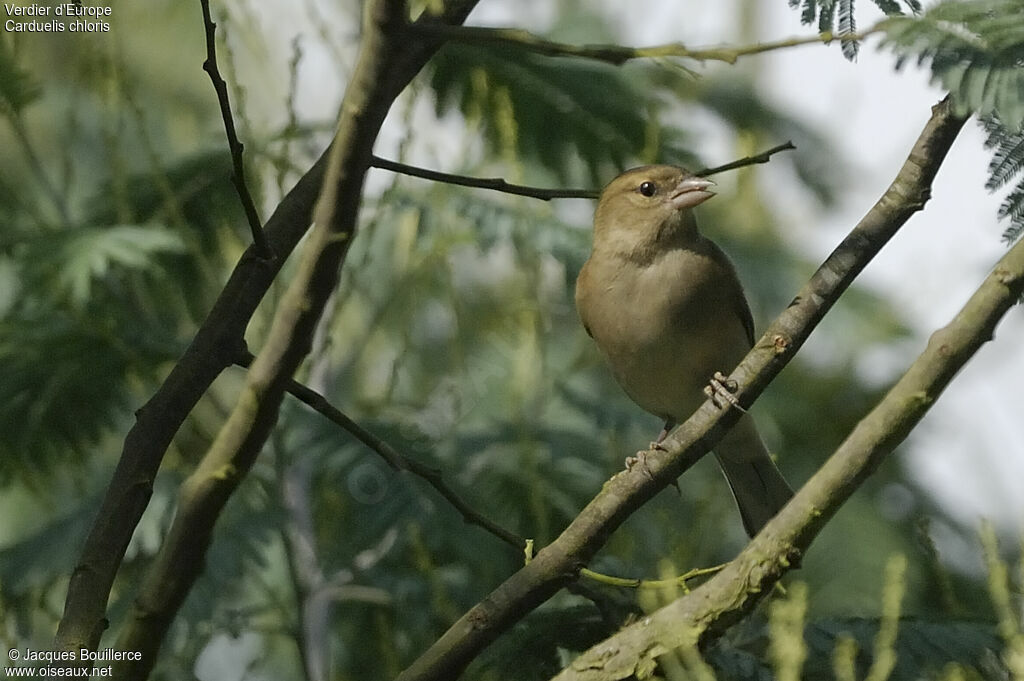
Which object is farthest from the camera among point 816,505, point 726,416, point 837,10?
point 726,416

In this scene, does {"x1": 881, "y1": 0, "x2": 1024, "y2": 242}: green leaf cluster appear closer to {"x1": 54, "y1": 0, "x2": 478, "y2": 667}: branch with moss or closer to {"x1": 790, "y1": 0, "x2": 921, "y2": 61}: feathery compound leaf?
{"x1": 790, "y1": 0, "x2": 921, "y2": 61}: feathery compound leaf

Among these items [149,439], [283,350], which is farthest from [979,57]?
[149,439]

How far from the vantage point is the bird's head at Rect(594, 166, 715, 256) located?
5465 mm

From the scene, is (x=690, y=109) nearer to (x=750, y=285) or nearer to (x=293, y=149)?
(x=750, y=285)

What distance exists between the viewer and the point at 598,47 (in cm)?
251

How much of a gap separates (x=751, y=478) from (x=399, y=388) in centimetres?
313

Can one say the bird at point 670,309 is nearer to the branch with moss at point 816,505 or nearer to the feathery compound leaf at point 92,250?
the feathery compound leaf at point 92,250

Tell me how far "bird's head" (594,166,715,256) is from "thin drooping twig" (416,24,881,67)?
287 cm

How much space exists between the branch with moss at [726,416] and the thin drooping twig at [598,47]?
825 millimetres

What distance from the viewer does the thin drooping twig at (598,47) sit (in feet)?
7.95

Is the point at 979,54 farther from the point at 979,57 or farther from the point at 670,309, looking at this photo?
the point at 670,309

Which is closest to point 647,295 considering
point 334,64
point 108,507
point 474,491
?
point 474,491

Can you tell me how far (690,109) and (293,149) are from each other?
2.47m

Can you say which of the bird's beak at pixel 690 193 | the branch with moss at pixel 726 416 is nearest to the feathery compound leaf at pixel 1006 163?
the branch with moss at pixel 726 416
